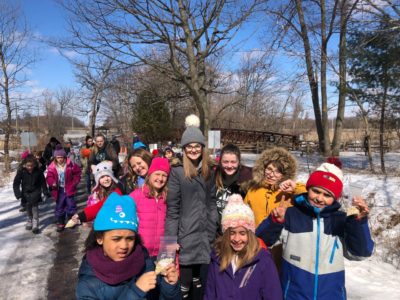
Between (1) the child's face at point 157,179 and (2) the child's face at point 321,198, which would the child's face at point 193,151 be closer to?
(1) the child's face at point 157,179

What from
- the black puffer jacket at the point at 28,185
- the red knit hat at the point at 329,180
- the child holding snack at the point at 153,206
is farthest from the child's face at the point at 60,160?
the red knit hat at the point at 329,180

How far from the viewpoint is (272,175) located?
3135 mm

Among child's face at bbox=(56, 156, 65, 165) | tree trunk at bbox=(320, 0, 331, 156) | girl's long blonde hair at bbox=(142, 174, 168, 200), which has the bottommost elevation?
child's face at bbox=(56, 156, 65, 165)

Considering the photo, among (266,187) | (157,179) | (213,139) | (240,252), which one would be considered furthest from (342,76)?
(240,252)

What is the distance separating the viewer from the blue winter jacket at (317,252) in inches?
93.1

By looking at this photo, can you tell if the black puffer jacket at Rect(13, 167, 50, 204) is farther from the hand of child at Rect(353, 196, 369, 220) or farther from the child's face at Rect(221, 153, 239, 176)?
the hand of child at Rect(353, 196, 369, 220)

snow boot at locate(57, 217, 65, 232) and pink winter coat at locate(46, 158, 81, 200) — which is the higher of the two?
pink winter coat at locate(46, 158, 81, 200)

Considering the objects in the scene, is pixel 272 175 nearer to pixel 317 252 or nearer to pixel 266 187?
pixel 266 187

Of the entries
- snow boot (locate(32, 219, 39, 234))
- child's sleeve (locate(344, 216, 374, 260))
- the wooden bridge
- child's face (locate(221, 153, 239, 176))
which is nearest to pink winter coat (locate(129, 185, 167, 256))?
child's face (locate(221, 153, 239, 176))

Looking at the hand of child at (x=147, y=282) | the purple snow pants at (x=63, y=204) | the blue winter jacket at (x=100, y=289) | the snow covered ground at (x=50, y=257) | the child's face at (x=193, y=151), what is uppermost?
the child's face at (x=193, y=151)

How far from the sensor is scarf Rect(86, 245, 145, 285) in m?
2.03

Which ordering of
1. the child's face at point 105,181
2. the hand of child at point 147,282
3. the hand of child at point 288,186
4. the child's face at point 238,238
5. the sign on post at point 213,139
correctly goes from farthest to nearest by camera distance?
1. the sign on post at point 213,139
2. the child's face at point 105,181
3. the hand of child at point 288,186
4. the child's face at point 238,238
5. the hand of child at point 147,282

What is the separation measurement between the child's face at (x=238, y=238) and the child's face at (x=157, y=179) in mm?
883

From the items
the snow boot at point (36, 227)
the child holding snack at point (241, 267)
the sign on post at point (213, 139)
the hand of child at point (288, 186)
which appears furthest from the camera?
the sign on post at point (213, 139)
